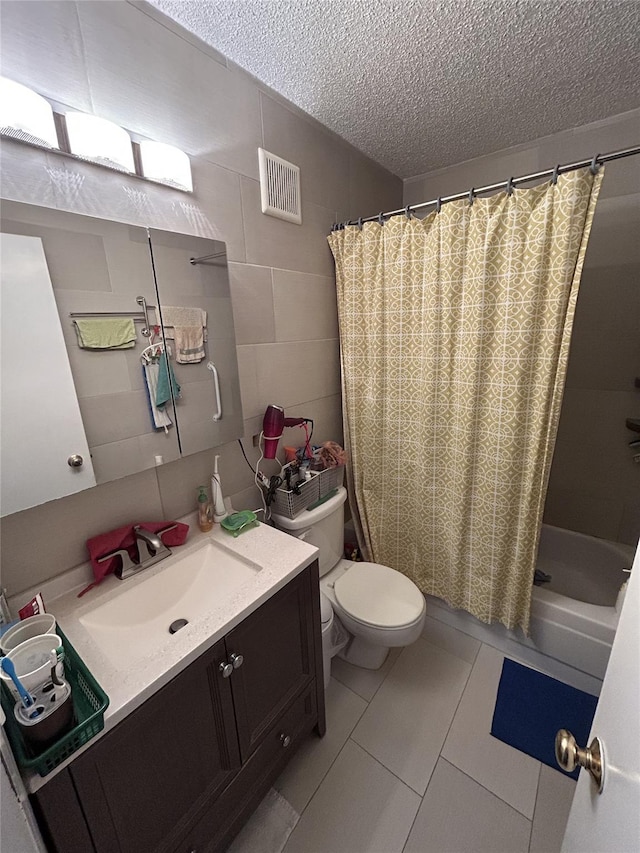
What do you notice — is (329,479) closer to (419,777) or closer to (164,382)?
(164,382)

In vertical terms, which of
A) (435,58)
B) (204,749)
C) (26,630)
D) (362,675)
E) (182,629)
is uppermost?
(435,58)

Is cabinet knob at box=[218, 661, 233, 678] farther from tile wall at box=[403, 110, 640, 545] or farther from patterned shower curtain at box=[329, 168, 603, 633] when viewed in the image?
tile wall at box=[403, 110, 640, 545]

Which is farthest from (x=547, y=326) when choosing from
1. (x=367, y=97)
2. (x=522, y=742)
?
(x=522, y=742)

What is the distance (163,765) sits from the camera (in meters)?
0.79

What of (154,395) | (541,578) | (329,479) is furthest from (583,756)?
(541,578)

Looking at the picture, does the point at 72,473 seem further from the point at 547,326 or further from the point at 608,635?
the point at 608,635

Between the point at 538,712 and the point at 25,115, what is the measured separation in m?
2.50

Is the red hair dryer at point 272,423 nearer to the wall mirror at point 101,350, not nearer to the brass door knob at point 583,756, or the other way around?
the wall mirror at point 101,350

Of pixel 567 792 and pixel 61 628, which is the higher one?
pixel 61 628

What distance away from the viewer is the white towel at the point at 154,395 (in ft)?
3.55

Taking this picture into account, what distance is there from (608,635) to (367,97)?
2.34 metres

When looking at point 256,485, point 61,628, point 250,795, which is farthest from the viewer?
point 256,485

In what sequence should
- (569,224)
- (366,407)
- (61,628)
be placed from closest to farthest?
(61,628), (569,224), (366,407)

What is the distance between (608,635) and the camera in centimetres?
138
